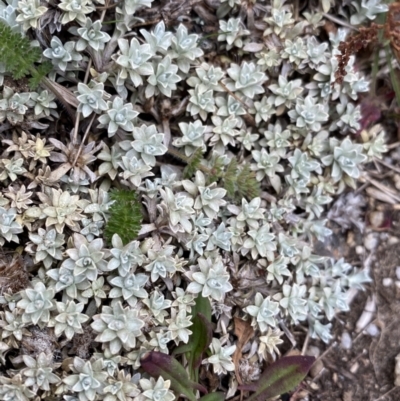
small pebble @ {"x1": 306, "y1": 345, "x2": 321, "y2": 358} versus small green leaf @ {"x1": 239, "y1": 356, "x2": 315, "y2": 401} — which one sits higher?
small green leaf @ {"x1": 239, "y1": 356, "x2": 315, "y2": 401}

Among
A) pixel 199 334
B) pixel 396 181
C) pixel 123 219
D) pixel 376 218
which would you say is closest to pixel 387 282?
pixel 376 218

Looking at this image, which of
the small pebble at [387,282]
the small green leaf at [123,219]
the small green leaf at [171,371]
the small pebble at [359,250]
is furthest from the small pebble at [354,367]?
the small green leaf at [123,219]

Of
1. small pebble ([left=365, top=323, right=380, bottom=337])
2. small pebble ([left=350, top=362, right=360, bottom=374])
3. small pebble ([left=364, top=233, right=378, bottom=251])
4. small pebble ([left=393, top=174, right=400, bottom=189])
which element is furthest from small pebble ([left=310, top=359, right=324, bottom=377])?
small pebble ([left=393, top=174, right=400, bottom=189])

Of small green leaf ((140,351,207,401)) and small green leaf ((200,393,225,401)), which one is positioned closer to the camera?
small green leaf ((140,351,207,401))

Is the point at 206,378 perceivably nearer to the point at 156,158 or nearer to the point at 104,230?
the point at 104,230

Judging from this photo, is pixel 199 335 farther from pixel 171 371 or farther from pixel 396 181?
pixel 396 181

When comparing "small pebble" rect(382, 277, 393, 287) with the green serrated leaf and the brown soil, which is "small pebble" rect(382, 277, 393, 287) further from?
the green serrated leaf
